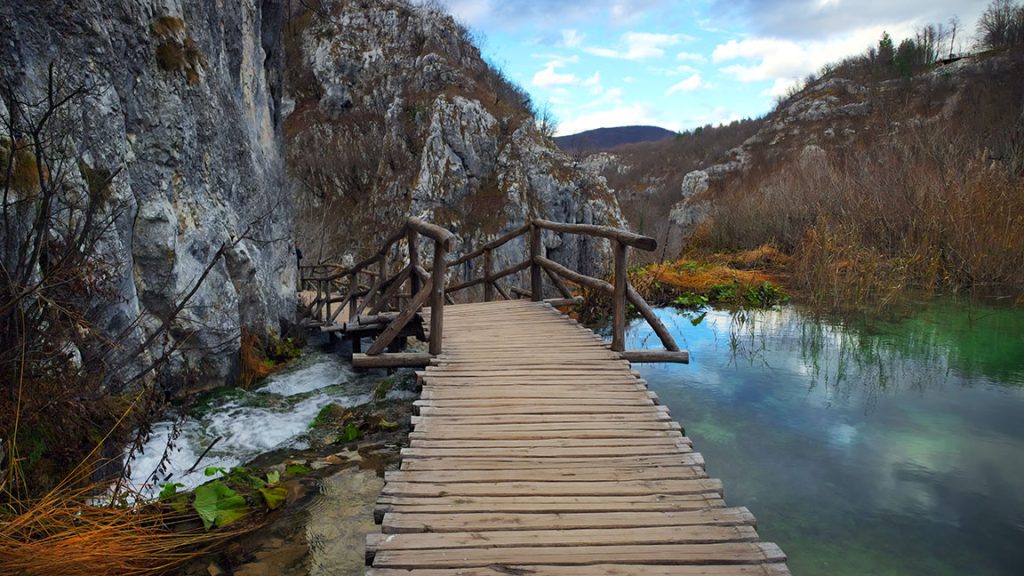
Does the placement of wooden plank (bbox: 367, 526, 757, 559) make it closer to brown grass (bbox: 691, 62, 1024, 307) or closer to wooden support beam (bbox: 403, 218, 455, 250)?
wooden support beam (bbox: 403, 218, 455, 250)

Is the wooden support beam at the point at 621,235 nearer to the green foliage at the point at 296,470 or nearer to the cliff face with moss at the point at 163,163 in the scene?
the cliff face with moss at the point at 163,163

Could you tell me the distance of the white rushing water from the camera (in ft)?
17.6

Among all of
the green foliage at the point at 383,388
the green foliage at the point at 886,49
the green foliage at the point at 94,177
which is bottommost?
the green foliage at the point at 383,388

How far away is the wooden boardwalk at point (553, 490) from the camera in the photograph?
2.44 m

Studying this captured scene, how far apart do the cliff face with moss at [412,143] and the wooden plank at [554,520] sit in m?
29.7

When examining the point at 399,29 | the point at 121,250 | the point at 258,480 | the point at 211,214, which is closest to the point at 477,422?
the point at 258,480

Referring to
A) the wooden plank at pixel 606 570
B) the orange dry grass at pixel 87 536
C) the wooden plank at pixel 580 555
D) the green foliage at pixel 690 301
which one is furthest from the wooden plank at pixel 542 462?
the green foliage at pixel 690 301

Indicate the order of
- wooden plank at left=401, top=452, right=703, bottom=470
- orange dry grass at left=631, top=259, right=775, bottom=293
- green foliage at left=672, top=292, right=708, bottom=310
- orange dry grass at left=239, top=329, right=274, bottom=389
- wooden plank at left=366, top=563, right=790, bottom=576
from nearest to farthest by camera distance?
1. wooden plank at left=366, top=563, right=790, bottom=576
2. wooden plank at left=401, top=452, right=703, bottom=470
3. orange dry grass at left=239, top=329, right=274, bottom=389
4. green foliage at left=672, top=292, right=708, bottom=310
5. orange dry grass at left=631, top=259, right=775, bottom=293

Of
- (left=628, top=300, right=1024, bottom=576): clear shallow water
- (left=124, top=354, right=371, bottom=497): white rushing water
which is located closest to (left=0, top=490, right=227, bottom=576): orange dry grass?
(left=124, top=354, right=371, bottom=497): white rushing water

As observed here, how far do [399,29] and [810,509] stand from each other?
44143mm

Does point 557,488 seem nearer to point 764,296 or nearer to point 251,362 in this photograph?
point 251,362

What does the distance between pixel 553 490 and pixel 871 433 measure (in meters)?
3.89

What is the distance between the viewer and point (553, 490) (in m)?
3.00

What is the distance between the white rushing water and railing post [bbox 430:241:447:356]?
71.5 inches
